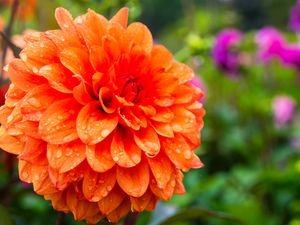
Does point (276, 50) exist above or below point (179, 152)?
below

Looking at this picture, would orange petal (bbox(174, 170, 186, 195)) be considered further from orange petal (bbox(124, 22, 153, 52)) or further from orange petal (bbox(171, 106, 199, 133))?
orange petal (bbox(124, 22, 153, 52))

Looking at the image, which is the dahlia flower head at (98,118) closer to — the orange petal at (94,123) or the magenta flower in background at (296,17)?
the orange petal at (94,123)

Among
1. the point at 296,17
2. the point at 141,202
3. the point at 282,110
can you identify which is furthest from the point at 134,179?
the point at 296,17

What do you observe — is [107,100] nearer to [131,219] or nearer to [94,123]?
[94,123]

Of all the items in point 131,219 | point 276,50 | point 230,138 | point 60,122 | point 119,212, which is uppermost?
point 60,122

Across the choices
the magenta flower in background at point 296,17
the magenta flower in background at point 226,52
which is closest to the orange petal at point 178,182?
the magenta flower in background at point 226,52
